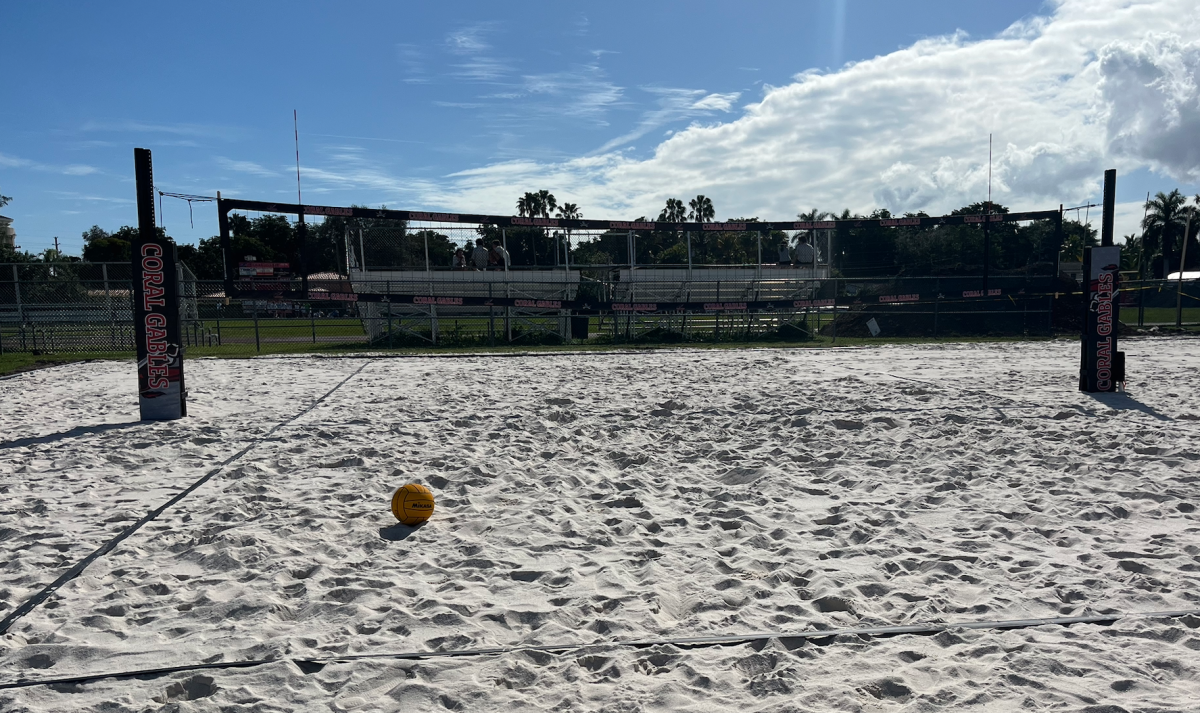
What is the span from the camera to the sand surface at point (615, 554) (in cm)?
259

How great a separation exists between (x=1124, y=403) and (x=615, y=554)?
695cm

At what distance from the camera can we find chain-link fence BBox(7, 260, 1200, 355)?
1717 centimetres

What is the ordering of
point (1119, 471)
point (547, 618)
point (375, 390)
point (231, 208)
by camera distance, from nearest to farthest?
point (547, 618) < point (1119, 471) < point (375, 390) < point (231, 208)

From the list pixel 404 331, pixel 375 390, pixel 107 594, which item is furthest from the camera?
pixel 404 331

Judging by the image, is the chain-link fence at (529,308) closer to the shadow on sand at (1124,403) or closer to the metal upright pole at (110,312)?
the metal upright pole at (110,312)

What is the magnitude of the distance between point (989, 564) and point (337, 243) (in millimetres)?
17625

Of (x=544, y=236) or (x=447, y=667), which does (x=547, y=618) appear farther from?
(x=544, y=236)

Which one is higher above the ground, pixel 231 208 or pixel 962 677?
pixel 231 208

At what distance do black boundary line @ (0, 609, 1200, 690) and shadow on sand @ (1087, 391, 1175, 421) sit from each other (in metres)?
5.30

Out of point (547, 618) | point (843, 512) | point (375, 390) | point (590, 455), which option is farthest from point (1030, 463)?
point (375, 390)

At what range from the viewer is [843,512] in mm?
4434

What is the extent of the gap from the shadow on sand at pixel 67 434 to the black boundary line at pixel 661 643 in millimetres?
4925

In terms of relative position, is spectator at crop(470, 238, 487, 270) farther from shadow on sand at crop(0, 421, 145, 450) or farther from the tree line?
shadow on sand at crop(0, 421, 145, 450)

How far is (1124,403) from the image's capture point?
8.06 metres
